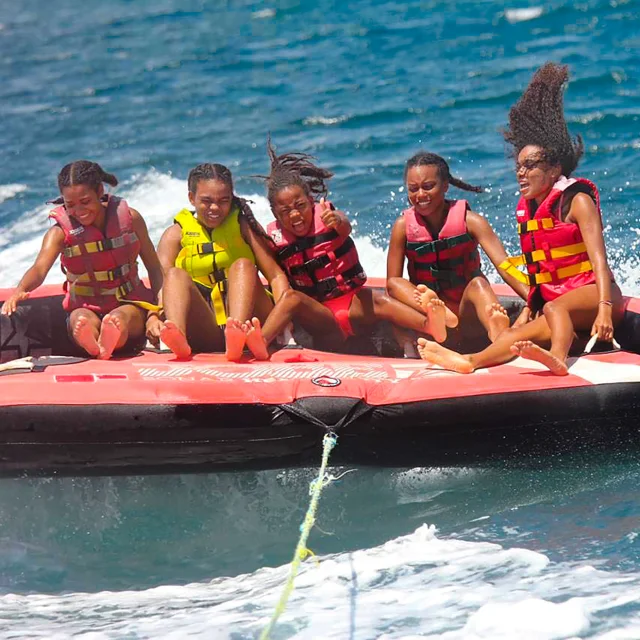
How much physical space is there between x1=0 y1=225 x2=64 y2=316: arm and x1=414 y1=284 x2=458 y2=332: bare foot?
1.53m

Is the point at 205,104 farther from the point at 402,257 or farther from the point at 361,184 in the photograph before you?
the point at 402,257

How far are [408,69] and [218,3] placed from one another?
160 inches

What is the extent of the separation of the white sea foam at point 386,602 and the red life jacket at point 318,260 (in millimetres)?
1362

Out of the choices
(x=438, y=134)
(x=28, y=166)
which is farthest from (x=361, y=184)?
(x=28, y=166)

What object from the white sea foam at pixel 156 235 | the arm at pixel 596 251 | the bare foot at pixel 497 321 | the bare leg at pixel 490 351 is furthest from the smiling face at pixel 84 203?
the white sea foam at pixel 156 235

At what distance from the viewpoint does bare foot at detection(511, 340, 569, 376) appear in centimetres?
403

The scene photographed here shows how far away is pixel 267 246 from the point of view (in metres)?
4.82

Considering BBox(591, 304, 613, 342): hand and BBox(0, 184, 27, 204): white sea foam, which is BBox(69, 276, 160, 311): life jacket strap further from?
BBox(0, 184, 27, 204): white sea foam

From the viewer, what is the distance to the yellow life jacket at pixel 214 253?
4832 millimetres

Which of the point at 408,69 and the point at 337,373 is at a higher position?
the point at 408,69

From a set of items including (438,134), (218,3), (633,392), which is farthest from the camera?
(218,3)

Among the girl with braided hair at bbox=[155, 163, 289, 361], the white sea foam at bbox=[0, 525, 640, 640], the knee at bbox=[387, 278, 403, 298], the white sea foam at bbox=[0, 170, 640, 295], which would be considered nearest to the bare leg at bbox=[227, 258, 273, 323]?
the girl with braided hair at bbox=[155, 163, 289, 361]

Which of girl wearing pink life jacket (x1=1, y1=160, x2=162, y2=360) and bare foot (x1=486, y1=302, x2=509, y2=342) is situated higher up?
girl wearing pink life jacket (x1=1, y1=160, x2=162, y2=360)

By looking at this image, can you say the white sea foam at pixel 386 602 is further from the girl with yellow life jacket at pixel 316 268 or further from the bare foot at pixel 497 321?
the girl with yellow life jacket at pixel 316 268
